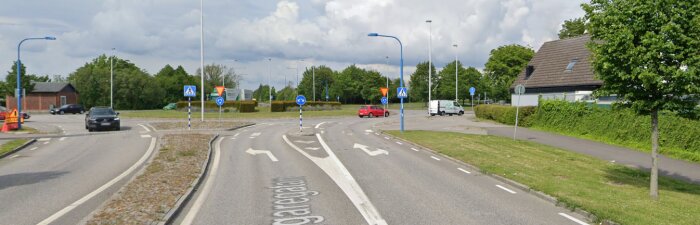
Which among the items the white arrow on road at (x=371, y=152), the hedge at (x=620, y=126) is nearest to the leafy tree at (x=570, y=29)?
the hedge at (x=620, y=126)

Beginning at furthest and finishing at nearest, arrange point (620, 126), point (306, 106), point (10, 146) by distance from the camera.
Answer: point (306, 106) → point (620, 126) → point (10, 146)

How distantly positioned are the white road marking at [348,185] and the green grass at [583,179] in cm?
344

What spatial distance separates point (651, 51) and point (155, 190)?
32.0 ft

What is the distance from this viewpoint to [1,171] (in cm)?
1349

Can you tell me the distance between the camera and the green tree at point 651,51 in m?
9.81

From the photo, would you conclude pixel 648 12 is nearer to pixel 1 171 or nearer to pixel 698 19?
pixel 698 19

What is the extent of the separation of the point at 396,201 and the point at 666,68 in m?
5.75

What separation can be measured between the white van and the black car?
31524 mm

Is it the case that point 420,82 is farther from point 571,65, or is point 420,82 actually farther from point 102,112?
point 102,112

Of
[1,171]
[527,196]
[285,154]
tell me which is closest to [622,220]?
[527,196]

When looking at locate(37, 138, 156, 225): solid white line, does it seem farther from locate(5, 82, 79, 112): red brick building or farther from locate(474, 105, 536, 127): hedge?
locate(5, 82, 79, 112): red brick building

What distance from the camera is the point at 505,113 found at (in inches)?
1463

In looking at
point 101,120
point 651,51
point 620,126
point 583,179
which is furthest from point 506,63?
point 651,51

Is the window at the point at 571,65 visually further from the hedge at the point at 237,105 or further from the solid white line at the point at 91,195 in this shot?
the hedge at the point at 237,105
